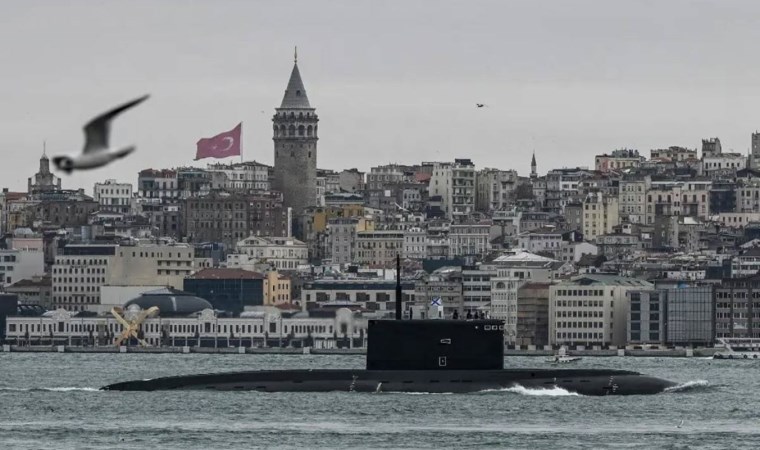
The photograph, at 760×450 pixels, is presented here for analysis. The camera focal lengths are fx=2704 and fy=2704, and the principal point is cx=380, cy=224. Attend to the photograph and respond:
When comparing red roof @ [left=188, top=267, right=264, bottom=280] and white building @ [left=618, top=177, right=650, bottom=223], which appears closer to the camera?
red roof @ [left=188, top=267, right=264, bottom=280]

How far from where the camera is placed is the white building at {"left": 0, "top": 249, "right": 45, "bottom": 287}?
16412cm

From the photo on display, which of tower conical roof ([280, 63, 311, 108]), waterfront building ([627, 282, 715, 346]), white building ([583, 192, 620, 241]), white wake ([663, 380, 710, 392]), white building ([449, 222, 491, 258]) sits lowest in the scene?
white wake ([663, 380, 710, 392])

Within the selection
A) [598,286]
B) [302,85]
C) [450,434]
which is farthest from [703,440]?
[302,85]

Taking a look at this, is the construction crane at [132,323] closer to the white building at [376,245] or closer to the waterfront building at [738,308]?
the waterfront building at [738,308]

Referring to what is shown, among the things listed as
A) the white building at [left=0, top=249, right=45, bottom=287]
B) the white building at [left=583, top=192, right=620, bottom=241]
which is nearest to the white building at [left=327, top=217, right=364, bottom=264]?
the white building at [left=583, top=192, right=620, bottom=241]

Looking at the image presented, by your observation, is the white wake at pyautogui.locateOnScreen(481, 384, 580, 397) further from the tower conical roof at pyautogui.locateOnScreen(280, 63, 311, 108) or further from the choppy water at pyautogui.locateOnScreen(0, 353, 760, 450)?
the tower conical roof at pyautogui.locateOnScreen(280, 63, 311, 108)

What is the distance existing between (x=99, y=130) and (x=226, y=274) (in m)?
123

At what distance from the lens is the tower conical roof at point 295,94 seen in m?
191

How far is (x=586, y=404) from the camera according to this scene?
56.4 metres

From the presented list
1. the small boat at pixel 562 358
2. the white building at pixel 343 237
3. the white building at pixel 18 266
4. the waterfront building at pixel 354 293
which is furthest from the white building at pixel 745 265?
the white building at pixel 18 266

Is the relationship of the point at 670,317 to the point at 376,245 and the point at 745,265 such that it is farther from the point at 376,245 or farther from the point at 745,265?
the point at 376,245

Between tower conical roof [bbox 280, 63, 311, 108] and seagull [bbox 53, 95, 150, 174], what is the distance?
16527 cm

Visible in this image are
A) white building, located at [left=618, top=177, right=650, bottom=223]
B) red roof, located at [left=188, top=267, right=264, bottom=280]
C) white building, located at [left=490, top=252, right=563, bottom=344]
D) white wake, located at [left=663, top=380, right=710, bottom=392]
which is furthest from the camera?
white building, located at [left=618, top=177, right=650, bottom=223]

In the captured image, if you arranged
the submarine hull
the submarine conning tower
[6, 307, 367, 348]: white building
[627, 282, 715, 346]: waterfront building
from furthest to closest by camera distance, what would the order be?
[6, 307, 367, 348]: white building → [627, 282, 715, 346]: waterfront building → the submarine hull → the submarine conning tower
